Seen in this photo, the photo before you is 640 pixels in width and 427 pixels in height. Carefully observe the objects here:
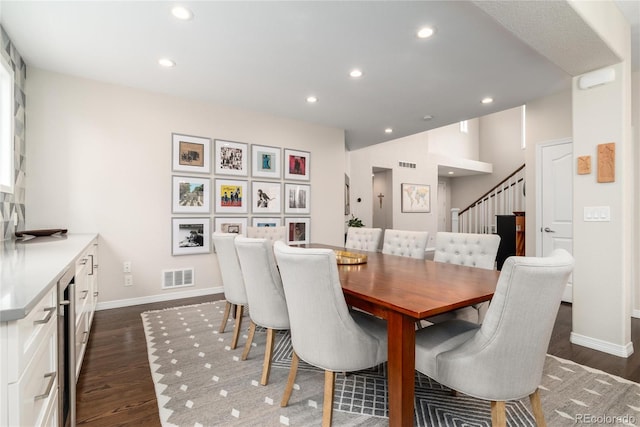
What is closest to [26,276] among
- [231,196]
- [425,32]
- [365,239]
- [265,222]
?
[365,239]

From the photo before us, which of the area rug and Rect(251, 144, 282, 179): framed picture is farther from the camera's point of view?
Rect(251, 144, 282, 179): framed picture

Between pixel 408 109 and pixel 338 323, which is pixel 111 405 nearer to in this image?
pixel 338 323

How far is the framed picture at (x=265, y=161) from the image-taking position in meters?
4.56

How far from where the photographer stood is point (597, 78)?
2.51 m

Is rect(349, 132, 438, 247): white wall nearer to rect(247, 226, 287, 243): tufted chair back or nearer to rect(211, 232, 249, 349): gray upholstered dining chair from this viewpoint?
rect(247, 226, 287, 243): tufted chair back

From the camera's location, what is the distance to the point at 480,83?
356 centimetres

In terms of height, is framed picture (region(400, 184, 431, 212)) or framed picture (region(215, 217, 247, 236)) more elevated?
framed picture (region(400, 184, 431, 212))

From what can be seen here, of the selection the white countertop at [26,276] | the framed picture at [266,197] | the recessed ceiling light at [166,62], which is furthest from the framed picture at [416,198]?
the white countertop at [26,276]

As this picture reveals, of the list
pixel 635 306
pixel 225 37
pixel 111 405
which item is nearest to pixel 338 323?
pixel 111 405

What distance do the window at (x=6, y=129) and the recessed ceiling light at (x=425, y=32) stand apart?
340 cm

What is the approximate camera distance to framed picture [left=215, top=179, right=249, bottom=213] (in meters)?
4.27

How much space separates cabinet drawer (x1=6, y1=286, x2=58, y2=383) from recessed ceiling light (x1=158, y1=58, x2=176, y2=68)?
8.58 ft

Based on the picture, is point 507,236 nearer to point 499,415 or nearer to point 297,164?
point 297,164

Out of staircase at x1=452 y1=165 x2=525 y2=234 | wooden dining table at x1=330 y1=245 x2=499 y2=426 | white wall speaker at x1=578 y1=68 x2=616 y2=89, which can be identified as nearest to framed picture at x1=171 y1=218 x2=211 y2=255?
wooden dining table at x1=330 y1=245 x2=499 y2=426
